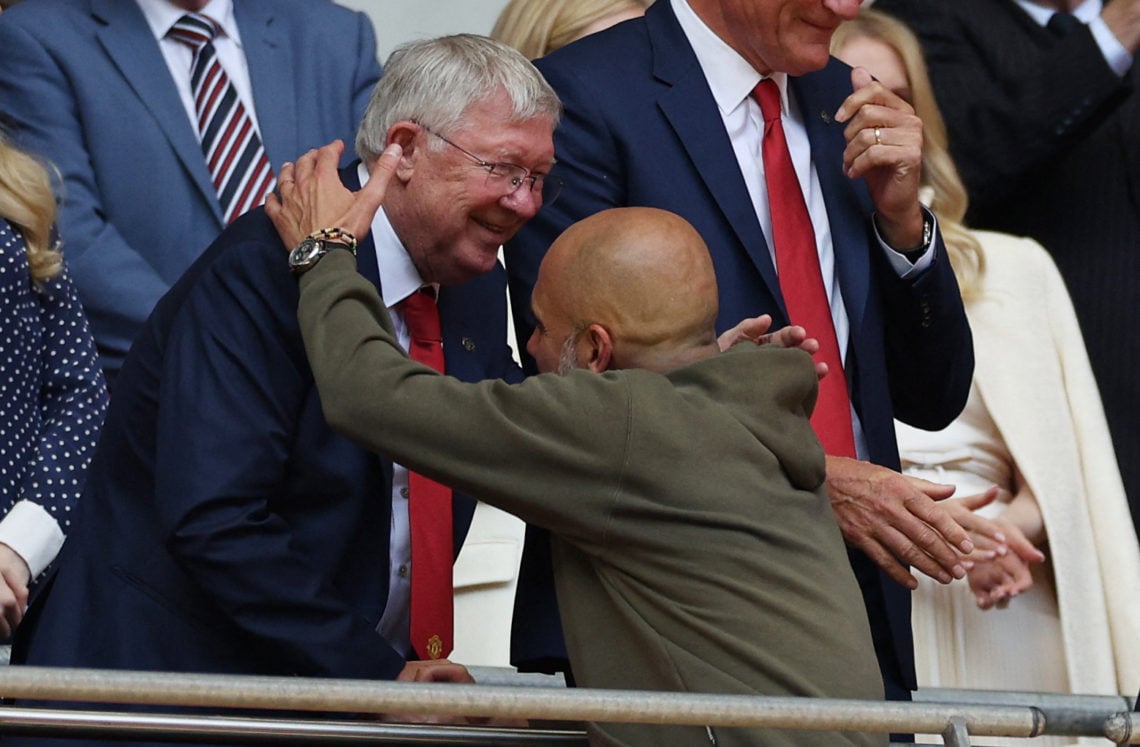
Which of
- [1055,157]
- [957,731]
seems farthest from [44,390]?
[1055,157]

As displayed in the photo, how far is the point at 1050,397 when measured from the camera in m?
4.38

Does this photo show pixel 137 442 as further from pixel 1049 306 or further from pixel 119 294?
pixel 1049 306

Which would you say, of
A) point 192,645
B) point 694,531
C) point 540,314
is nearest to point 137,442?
point 192,645

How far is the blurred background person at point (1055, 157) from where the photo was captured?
4.48 meters

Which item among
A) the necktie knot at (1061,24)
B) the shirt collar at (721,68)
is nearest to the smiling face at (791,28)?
the shirt collar at (721,68)

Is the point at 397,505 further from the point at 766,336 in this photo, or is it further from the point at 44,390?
the point at 44,390

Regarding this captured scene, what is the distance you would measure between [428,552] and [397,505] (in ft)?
0.27

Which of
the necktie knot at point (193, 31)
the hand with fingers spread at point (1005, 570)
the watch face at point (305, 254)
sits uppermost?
the watch face at point (305, 254)

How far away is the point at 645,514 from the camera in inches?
96.8

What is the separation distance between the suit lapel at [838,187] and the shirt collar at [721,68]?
3.2 inches

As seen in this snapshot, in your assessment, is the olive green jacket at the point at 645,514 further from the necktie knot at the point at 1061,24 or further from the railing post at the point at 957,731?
the necktie knot at the point at 1061,24

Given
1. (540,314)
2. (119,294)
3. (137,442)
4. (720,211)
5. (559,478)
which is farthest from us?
(119,294)

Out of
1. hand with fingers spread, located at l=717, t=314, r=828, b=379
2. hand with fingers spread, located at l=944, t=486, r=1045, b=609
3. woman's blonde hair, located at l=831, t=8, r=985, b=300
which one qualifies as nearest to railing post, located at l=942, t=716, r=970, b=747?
hand with fingers spread, located at l=717, t=314, r=828, b=379

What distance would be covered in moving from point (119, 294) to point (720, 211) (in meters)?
1.35
